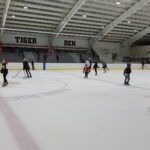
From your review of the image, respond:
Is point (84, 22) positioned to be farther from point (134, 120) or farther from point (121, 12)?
point (134, 120)

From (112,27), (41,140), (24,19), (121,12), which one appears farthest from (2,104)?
(112,27)

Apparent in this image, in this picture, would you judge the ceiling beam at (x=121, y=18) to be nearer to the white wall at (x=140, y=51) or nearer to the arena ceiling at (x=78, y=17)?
the arena ceiling at (x=78, y=17)

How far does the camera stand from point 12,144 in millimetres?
2926

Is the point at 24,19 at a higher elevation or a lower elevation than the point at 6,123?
higher

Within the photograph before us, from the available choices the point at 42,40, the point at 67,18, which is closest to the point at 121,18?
the point at 67,18

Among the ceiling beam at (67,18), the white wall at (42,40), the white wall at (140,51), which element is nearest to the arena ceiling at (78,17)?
the ceiling beam at (67,18)

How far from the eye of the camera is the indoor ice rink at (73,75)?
3328 mm

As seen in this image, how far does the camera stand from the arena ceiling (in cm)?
2088

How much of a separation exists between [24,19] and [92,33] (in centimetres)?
875

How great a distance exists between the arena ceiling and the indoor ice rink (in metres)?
0.09

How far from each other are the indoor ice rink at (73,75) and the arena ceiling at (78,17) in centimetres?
9

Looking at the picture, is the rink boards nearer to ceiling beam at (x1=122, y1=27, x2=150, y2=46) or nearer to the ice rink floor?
ceiling beam at (x1=122, y1=27, x2=150, y2=46)

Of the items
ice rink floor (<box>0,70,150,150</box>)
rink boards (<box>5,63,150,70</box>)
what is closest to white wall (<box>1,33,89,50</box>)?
rink boards (<box>5,63,150,70</box>)

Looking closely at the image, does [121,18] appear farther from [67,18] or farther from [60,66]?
[60,66]
